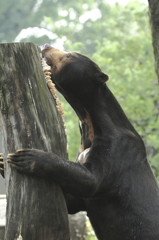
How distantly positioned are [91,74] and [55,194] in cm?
133

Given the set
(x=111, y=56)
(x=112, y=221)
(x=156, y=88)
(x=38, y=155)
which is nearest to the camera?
(x=38, y=155)

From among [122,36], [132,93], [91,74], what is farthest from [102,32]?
[91,74]

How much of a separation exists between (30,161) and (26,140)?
220mm

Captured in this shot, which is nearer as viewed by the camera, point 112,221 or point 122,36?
point 112,221

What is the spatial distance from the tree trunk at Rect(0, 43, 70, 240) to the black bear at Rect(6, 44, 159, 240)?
25 centimetres

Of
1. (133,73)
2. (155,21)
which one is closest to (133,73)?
(133,73)

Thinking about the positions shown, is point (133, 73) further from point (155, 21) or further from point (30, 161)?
point (30, 161)

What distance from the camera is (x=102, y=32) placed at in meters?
33.1

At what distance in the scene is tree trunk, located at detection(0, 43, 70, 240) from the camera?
3453mm

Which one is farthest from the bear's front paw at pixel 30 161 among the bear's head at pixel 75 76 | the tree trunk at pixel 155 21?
the tree trunk at pixel 155 21

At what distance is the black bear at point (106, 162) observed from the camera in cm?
394

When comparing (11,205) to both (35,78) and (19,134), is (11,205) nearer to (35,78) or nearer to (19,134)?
(19,134)

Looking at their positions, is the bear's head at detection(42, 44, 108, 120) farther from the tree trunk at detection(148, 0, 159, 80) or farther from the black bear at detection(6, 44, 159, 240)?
the tree trunk at detection(148, 0, 159, 80)

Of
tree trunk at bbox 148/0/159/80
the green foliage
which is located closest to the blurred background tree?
the green foliage
